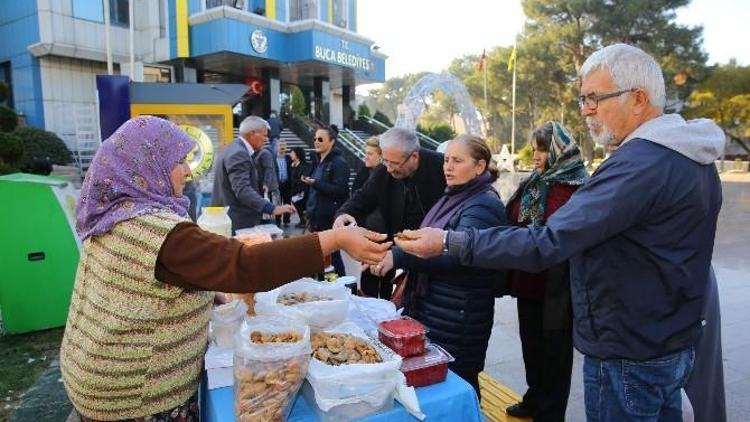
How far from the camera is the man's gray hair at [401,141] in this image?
3379 millimetres

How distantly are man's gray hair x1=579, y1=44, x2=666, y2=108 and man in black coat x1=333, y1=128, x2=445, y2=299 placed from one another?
5.73ft

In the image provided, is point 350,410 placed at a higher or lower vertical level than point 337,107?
lower

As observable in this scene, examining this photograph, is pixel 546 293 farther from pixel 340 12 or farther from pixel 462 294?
pixel 340 12

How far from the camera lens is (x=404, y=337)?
1.79 m

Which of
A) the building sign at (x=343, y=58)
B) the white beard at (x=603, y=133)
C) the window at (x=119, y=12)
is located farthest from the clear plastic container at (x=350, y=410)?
the building sign at (x=343, y=58)

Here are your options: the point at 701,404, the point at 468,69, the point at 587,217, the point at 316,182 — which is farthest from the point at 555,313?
the point at 468,69

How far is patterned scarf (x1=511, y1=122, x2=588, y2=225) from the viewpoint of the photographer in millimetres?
2881

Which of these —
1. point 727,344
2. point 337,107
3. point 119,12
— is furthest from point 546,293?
point 337,107

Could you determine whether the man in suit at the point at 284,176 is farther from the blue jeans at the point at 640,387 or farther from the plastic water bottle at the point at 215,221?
the blue jeans at the point at 640,387

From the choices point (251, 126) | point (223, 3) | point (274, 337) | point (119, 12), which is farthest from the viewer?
point (223, 3)

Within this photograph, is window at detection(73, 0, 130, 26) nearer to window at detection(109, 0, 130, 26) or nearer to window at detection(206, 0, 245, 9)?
window at detection(109, 0, 130, 26)

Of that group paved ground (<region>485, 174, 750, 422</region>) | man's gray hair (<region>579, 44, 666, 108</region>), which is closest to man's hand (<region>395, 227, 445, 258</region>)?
man's gray hair (<region>579, 44, 666, 108</region>)

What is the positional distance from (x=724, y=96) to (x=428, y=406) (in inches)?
1414

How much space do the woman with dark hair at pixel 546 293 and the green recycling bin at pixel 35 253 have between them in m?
4.08
